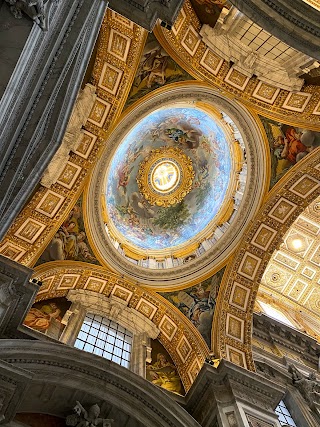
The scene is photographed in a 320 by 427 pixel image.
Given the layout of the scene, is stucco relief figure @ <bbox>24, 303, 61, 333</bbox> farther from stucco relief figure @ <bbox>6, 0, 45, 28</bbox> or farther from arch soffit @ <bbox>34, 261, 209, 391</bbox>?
stucco relief figure @ <bbox>6, 0, 45, 28</bbox>

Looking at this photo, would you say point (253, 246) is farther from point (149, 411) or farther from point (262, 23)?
point (262, 23)

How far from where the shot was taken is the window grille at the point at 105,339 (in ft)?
37.5

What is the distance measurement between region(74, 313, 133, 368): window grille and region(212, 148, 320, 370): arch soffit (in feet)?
8.89

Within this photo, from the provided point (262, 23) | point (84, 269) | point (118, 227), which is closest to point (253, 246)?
point (118, 227)

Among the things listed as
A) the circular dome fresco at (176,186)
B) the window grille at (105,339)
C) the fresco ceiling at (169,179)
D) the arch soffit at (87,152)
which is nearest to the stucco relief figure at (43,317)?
the window grille at (105,339)

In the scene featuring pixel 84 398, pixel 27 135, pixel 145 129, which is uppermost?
pixel 145 129

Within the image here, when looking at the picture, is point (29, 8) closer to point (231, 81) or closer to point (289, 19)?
point (289, 19)

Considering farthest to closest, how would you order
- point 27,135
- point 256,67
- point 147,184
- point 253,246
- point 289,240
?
1. point 289,240
2. point 147,184
3. point 253,246
4. point 256,67
5. point 27,135

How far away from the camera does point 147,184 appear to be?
16.7m

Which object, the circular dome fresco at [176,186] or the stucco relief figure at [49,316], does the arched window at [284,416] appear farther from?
the stucco relief figure at [49,316]

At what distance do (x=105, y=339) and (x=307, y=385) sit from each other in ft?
20.8

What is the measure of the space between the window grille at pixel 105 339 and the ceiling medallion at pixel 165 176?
5537 mm

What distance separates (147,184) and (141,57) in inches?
245

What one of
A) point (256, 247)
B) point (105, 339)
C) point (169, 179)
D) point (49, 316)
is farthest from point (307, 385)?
point (169, 179)
